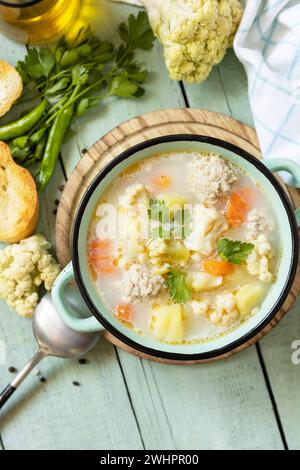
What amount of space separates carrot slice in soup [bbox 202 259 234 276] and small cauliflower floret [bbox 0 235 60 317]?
51 cm

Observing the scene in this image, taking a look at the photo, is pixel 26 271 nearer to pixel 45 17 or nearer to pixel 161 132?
pixel 161 132

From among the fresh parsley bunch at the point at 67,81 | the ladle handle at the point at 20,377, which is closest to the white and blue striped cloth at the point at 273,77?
the fresh parsley bunch at the point at 67,81

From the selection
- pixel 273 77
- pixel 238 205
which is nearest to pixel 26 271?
pixel 238 205

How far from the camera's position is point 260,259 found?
171 centimetres

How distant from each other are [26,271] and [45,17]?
2.64 ft

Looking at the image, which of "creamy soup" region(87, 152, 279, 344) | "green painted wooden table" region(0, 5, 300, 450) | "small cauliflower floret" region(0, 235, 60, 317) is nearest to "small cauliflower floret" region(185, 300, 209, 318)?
"creamy soup" region(87, 152, 279, 344)

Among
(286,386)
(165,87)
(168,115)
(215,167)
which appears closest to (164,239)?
(215,167)

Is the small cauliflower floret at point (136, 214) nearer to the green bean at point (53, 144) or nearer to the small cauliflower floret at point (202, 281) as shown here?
the small cauliflower floret at point (202, 281)

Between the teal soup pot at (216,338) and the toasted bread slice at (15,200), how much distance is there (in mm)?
269

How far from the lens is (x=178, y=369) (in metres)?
2.03

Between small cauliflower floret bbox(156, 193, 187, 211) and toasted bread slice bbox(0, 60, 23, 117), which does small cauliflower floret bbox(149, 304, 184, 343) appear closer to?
small cauliflower floret bbox(156, 193, 187, 211)

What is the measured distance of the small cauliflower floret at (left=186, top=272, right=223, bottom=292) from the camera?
5.64 feet

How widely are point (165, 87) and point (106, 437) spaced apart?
1.21 m

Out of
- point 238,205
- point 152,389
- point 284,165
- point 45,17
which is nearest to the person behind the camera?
point 284,165
